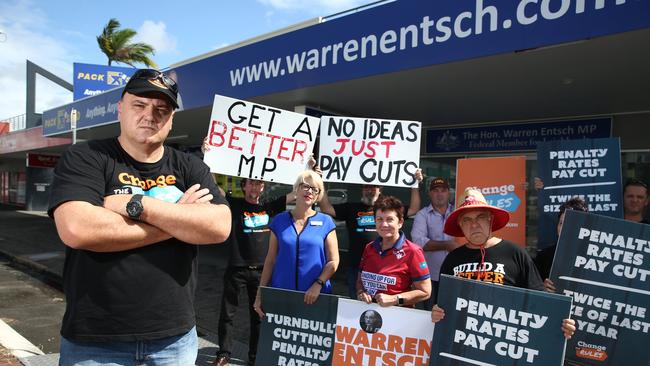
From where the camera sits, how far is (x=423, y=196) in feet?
30.3

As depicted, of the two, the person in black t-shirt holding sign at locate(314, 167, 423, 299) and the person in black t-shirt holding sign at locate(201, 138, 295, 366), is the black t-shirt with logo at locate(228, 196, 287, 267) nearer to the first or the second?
the person in black t-shirt holding sign at locate(201, 138, 295, 366)

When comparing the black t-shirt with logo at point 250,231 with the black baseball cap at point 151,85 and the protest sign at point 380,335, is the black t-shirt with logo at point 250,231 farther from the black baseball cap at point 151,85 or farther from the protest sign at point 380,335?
the black baseball cap at point 151,85

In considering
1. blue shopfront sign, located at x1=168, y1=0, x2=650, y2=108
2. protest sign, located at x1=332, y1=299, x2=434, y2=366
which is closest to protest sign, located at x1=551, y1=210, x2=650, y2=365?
protest sign, located at x1=332, y1=299, x2=434, y2=366

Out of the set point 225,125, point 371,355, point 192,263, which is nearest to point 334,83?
point 225,125

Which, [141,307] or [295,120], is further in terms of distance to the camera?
[295,120]

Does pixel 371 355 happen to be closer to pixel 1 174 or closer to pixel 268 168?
pixel 268 168

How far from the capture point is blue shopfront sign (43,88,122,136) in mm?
10156

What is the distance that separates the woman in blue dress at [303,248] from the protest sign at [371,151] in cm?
83

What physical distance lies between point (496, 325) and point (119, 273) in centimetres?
203

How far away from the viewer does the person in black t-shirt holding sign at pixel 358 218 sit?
169 inches

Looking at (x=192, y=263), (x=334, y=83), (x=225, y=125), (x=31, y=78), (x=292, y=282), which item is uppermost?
(x=31, y=78)

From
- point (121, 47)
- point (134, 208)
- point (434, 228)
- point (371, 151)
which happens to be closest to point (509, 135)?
point (434, 228)

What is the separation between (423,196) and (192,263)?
25.5 feet

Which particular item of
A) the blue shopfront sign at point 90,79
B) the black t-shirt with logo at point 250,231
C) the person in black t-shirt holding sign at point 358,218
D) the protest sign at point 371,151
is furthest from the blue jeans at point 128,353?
the blue shopfront sign at point 90,79
